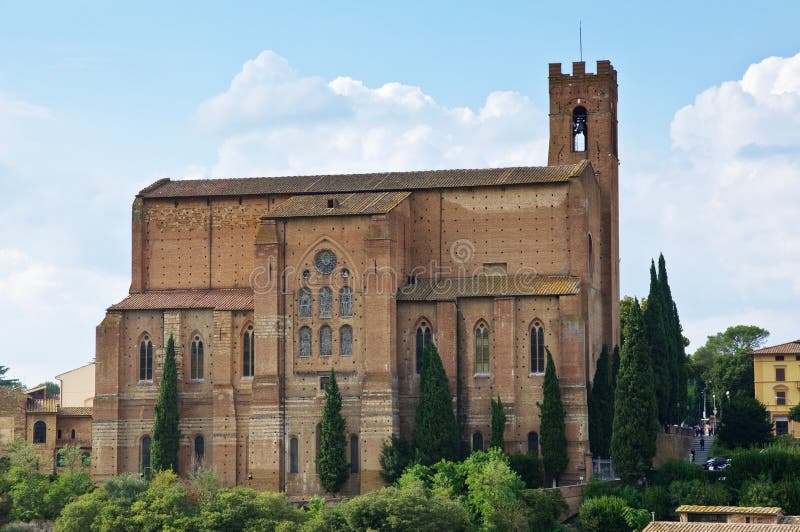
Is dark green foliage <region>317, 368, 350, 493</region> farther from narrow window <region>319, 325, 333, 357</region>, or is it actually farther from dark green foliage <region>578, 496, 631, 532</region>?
dark green foliage <region>578, 496, 631, 532</region>

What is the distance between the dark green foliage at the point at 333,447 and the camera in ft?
198

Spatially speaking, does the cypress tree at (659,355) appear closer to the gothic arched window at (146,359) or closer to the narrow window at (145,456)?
the gothic arched window at (146,359)

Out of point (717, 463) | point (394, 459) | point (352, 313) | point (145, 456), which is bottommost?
point (717, 463)

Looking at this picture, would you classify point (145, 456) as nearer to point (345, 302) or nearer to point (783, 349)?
point (345, 302)

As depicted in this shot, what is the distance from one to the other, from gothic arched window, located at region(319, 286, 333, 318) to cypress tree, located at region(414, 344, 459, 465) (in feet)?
15.0

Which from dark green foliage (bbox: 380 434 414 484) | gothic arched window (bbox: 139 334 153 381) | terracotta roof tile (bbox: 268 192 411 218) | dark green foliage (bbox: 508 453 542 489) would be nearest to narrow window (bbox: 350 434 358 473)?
dark green foliage (bbox: 380 434 414 484)

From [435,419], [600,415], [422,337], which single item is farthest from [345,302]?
[600,415]

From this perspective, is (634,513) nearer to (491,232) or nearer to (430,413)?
(430,413)

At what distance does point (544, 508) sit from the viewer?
2183 inches

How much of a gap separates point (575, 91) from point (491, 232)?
9071 millimetres

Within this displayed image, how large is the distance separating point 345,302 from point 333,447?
567 cm

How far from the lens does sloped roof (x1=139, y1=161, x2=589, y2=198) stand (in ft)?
208

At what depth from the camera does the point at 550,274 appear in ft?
204

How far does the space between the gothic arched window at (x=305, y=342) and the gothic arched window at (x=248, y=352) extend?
234 centimetres
